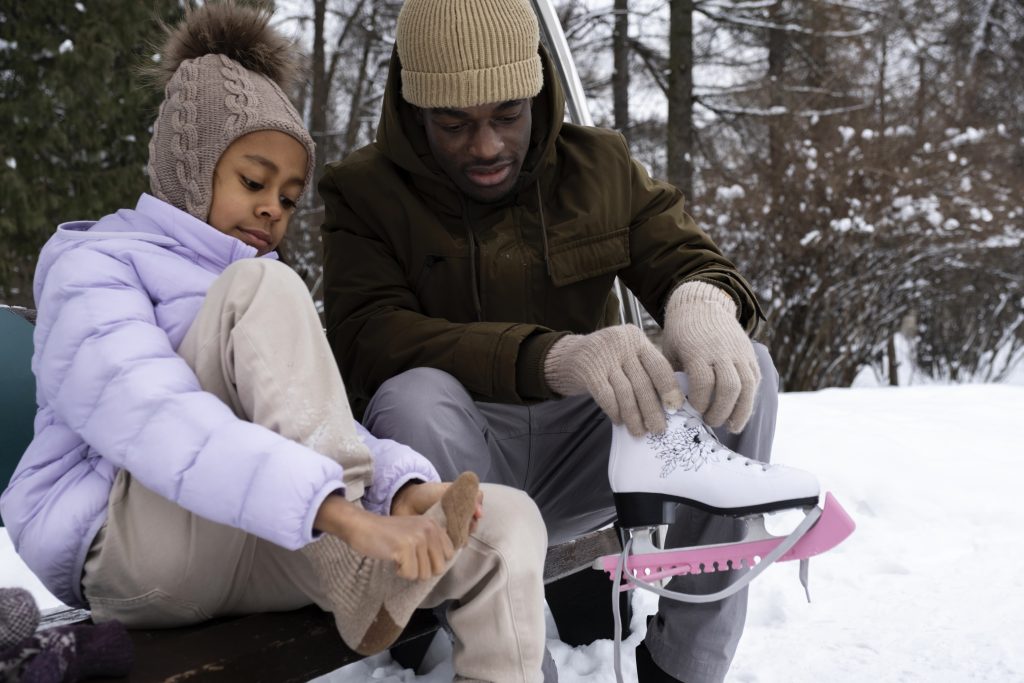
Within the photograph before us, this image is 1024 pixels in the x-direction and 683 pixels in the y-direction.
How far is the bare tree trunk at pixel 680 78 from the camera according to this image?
8.32m

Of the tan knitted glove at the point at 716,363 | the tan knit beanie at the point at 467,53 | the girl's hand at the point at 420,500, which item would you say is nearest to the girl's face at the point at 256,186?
the tan knit beanie at the point at 467,53

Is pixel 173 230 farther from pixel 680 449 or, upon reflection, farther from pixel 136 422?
pixel 680 449

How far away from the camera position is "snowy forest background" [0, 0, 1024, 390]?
5.73 m

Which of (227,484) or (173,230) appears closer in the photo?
(227,484)

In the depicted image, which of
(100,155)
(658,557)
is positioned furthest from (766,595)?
(100,155)

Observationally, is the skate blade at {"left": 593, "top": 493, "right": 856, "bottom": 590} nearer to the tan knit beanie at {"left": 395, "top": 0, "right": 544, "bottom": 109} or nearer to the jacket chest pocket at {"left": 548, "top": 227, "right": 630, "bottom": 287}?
the jacket chest pocket at {"left": 548, "top": 227, "right": 630, "bottom": 287}

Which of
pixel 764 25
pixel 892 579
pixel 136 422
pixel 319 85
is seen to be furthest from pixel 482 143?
pixel 319 85

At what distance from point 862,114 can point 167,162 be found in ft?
21.3

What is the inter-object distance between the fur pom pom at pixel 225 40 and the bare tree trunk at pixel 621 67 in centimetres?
710

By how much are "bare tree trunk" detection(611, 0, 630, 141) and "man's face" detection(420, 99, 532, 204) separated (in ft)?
22.8

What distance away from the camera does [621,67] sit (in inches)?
356

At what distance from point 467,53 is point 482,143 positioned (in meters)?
0.16

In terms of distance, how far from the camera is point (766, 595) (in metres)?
2.43

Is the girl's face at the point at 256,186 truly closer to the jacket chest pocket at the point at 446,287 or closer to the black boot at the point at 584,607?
the jacket chest pocket at the point at 446,287
